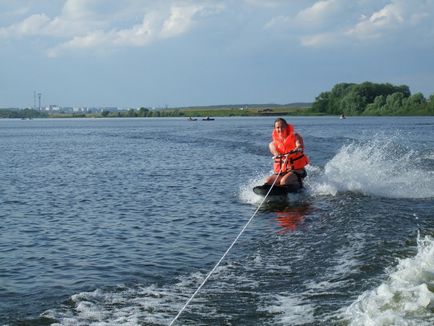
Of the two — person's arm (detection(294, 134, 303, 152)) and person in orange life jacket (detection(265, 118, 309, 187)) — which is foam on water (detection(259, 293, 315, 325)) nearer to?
person in orange life jacket (detection(265, 118, 309, 187))

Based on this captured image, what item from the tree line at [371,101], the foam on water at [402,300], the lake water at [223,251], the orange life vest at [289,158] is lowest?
the lake water at [223,251]

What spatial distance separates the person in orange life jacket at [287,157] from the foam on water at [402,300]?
8881mm

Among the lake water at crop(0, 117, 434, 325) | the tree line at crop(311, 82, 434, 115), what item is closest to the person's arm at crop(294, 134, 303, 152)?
the lake water at crop(0, 117, 434, 325)

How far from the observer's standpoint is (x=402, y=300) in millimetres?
6980

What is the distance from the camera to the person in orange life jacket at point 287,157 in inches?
673

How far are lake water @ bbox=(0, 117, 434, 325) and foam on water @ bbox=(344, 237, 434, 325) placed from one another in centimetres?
2

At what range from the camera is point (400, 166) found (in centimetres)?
2359

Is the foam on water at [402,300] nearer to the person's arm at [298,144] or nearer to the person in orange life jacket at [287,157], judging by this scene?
the person in orange life jacket at [287,157]

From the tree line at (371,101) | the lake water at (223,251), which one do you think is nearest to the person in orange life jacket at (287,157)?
the lake water at (223,251)

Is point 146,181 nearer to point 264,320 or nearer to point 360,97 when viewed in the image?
point 264,320

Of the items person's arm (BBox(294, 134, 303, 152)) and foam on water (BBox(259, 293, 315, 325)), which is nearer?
foam on water (BBox(259, 293, 315, 325))

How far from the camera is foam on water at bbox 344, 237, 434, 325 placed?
253 inches

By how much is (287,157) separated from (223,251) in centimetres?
655

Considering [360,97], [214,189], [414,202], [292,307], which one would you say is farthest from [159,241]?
[360,97]
